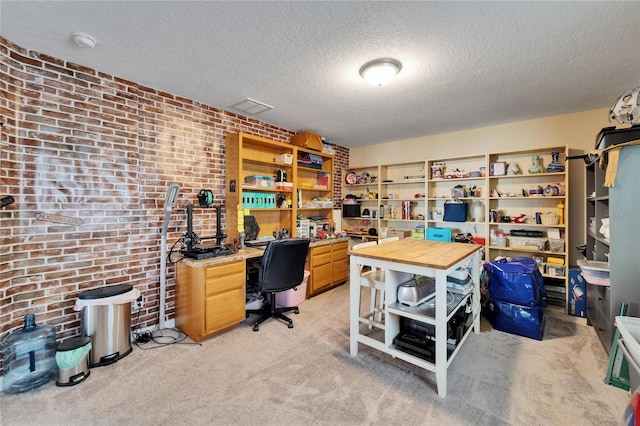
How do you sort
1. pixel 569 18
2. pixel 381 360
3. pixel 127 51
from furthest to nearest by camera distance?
pixel 381 360, pixel 127 51, pixel 569 18

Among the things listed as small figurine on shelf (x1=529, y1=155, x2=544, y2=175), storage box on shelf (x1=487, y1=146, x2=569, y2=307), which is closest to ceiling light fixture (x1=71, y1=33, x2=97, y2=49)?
storage box on shelf (x1=487, y1=146, x2=569, y2=307)

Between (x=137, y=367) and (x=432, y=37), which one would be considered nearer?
(x=432, y=37)

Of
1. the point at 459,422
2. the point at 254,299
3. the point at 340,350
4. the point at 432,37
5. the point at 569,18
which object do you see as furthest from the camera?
the point at 254,299

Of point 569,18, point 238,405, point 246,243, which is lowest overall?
point 238,405

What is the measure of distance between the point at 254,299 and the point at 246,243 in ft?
2.31

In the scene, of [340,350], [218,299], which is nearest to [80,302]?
[218,299]

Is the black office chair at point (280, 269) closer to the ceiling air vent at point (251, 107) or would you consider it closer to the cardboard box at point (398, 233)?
the ceiling air vent at point (251, 107)

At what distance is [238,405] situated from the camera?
1.77 m

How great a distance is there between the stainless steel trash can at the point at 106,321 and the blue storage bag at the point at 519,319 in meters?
3.52

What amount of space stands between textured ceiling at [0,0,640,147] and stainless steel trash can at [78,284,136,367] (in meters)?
1.95

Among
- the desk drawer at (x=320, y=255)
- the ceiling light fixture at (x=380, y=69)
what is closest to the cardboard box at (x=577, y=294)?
the desk drawer at (x=320, y=255)

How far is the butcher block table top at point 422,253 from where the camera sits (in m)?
1.92

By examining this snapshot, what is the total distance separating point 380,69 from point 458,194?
8.92ft

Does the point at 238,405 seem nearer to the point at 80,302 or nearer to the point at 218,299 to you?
the point at 218,299
